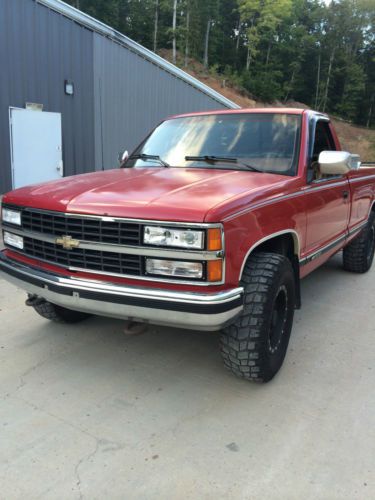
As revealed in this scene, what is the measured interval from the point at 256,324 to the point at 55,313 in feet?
6.17

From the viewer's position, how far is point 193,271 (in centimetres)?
239

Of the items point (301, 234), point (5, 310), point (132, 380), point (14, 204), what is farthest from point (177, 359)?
point (5, 310)

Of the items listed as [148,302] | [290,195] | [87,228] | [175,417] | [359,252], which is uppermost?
[290,195]

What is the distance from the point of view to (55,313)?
3.66m

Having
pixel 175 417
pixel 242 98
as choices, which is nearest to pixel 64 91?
pixel 175 417

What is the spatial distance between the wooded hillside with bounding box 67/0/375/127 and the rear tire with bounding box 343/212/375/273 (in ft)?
140

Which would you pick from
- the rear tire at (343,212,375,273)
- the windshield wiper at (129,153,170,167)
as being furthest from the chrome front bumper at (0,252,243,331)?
the rear tire at (343,212,375,273)

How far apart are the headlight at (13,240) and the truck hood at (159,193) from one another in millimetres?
255

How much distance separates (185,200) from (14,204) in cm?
135

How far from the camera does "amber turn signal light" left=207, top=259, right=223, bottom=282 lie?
235 cm

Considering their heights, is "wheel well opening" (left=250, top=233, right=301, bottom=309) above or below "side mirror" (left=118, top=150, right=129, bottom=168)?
below

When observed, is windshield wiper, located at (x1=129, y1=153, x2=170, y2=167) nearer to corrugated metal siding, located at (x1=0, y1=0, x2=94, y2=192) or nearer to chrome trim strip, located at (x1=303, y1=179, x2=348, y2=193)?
chrome trim strip, located at (x1=303, y1=179, x2=348, y2=193)

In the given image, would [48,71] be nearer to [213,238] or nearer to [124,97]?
[124,97]

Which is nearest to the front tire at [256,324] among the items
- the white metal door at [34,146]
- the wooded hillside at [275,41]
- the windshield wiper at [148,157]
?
the windshield wiper at [148,157]
